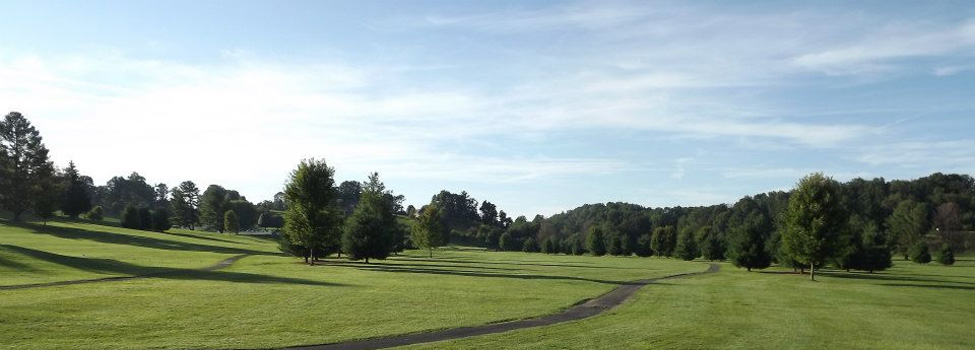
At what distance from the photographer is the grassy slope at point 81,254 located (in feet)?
137

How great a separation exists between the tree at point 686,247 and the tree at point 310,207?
65.1 meters

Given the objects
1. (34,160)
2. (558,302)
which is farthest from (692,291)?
(34,160)

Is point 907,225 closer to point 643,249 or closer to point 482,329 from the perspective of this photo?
point 643,249

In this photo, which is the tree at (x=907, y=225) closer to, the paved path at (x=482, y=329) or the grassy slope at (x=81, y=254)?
the paved path at (x=482, y=329)

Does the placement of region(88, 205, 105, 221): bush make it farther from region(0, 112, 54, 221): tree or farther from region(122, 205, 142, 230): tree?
region(0, 112, 54, 221): tree

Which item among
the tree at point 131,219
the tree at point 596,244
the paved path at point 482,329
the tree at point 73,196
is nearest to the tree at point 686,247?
the tree at point 596,244

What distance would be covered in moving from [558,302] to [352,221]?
44.3 metres

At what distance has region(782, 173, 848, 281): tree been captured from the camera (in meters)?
55.8

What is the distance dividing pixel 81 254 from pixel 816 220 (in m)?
70.0

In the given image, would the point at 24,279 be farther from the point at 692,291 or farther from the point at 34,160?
the point at 34,160

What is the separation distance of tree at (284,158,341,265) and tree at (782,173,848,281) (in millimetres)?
47666

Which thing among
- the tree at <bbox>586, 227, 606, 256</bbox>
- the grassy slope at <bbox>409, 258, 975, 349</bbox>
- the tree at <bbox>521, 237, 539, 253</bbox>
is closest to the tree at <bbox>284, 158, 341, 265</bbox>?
the grassy slope at <bbox>409, 258, 975, 349</bbox>

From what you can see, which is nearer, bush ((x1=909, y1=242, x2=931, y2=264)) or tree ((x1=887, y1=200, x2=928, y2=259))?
bush ((x1=909, y1=242, x2=931, y2=264))

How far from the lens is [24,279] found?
36.8m
